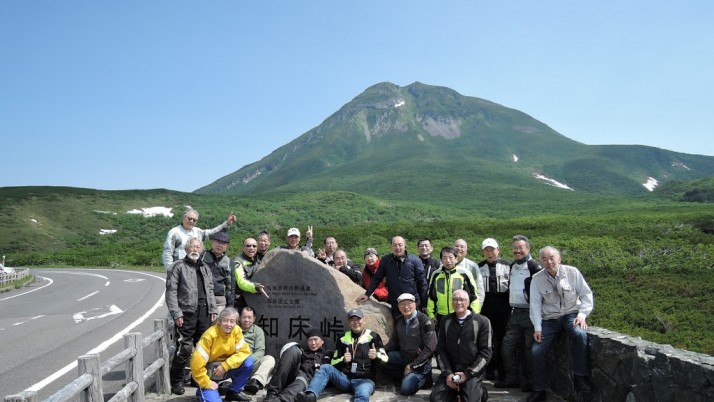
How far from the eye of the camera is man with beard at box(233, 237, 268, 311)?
26.3 feet

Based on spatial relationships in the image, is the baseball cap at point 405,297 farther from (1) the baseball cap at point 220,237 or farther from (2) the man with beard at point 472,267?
(1) the baseball cap at point 220,237

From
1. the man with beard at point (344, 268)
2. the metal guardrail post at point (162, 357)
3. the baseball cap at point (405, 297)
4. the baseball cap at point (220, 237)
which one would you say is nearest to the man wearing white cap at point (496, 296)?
the baseball cap at point (405, 297)

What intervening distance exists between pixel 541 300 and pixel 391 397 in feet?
8.14

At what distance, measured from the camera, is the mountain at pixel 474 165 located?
121 m

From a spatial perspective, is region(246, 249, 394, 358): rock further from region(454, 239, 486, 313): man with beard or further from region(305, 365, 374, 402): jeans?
region(454, 239, 486, 313): man with beard

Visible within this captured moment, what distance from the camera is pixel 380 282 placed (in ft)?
27.0

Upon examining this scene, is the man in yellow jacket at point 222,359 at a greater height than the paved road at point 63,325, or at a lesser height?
greater

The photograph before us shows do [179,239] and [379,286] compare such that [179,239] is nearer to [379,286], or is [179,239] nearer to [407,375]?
[379,286]

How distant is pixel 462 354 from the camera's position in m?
6.50

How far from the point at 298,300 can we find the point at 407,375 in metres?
2.19

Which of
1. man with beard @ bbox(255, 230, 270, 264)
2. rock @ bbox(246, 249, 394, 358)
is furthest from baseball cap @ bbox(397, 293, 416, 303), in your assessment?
man with beard @ bbox(255, 230, 270, 264)

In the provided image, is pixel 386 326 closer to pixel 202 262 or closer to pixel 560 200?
pixel 202 262

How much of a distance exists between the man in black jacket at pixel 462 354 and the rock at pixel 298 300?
4.97ft

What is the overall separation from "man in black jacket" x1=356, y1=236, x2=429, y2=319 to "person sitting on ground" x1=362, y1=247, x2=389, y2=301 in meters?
0.36
